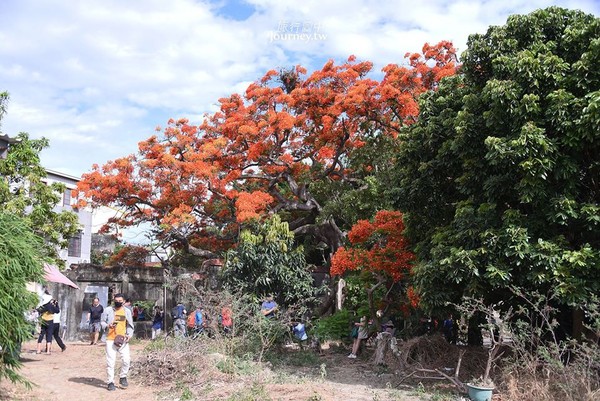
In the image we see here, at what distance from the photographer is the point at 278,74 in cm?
1978

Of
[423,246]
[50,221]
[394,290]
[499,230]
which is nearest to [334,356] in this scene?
[394,290]

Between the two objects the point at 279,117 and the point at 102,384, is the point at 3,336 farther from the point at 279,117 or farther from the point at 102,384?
the point at 279,117

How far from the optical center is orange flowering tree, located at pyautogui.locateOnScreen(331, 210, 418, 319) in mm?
11820

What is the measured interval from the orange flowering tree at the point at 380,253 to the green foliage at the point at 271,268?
148 centimetres

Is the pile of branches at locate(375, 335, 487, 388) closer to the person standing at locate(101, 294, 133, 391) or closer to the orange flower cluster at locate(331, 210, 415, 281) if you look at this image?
the orange flower cluster at locate(331, 210, 415, 281)

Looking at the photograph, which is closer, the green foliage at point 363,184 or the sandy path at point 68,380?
the sandy path at point 68,380

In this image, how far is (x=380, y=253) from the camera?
12.0m

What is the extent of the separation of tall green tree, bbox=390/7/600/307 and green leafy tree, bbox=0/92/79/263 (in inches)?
453

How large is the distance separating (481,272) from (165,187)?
11.6 metres

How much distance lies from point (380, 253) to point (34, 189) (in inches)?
411

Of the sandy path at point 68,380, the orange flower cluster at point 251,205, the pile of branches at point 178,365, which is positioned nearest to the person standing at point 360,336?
the pile of branches at point 178,365

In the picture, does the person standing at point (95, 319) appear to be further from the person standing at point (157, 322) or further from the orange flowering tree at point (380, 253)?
the orange flowering tree at point (380, 253)

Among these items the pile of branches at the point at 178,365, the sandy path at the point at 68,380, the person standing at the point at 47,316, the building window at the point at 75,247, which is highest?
the building window at the point at 75,247

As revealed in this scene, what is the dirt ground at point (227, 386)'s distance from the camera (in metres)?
8.28
